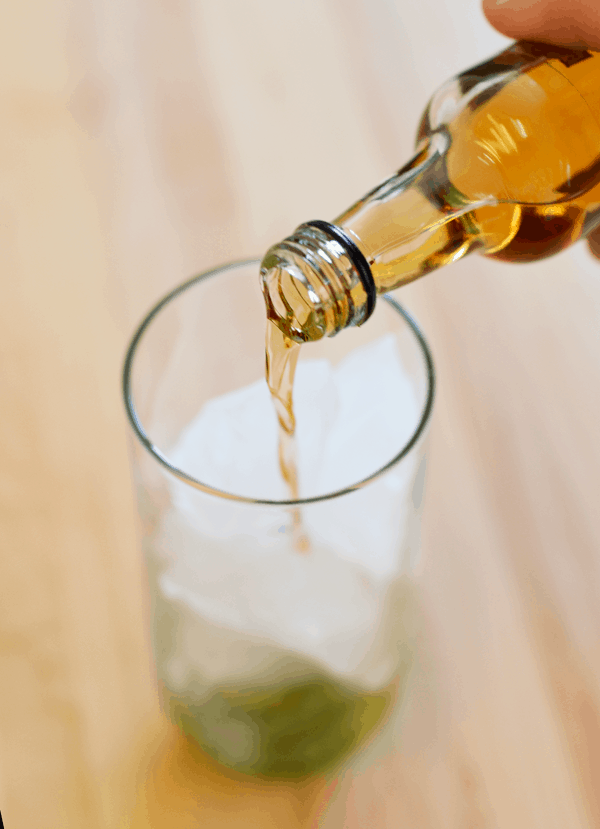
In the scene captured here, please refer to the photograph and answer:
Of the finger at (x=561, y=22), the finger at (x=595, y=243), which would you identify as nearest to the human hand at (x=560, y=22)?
the finger at (x=561, y=22)

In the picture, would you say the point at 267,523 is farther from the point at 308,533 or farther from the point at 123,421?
the point at 123,421

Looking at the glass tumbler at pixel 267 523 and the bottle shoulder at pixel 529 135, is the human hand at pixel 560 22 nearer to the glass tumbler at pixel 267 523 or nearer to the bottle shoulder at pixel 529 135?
the bottle shoulder at pixel 529 135

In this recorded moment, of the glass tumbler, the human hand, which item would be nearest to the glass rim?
the glass tumbler

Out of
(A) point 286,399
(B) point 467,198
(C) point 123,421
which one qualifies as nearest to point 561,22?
(B) point 467,198

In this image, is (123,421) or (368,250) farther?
(123,421)

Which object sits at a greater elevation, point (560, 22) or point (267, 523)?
point (560, 22)

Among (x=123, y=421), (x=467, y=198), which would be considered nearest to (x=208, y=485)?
(x=467, y=198)
